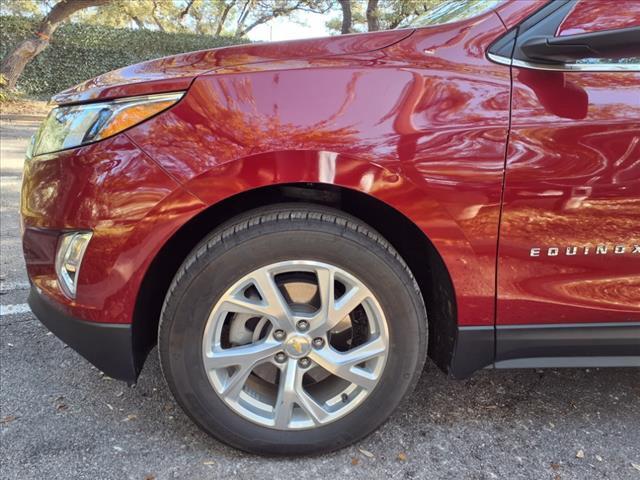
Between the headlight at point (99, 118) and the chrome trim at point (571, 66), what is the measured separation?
1.04 metres

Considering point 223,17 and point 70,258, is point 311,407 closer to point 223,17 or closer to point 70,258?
point 70,258

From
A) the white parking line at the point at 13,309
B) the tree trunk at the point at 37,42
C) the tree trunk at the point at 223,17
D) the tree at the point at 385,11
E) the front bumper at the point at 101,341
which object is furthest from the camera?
the tree trunk at the point at 223,17

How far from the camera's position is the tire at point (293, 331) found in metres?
1.77

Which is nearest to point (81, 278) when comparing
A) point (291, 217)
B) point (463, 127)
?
point (291, 217)

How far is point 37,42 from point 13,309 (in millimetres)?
11404

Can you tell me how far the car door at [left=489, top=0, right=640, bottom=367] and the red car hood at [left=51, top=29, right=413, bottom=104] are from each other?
455 millimetres

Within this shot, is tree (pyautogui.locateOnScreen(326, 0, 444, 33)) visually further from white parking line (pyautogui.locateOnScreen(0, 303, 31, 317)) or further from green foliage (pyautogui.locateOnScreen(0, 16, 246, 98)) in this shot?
white parking line (pyautogui.locateOnScreen(0, 303, 31, 317))

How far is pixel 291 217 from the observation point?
1.78 meters

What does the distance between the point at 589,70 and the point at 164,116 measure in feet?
4.49

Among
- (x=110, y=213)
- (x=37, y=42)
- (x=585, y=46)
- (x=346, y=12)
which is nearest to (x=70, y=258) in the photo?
(x=110, y=213)

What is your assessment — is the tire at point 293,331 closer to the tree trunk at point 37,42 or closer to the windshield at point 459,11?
the windshield at point 459,11

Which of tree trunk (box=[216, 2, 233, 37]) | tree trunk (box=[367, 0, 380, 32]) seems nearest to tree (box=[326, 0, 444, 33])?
tree trunk (box=[367, 0, 380, 32])

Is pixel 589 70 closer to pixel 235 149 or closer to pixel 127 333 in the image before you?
pixel 235 149

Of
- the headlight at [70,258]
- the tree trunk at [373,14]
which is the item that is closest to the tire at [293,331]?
the headlight at [70,258]
